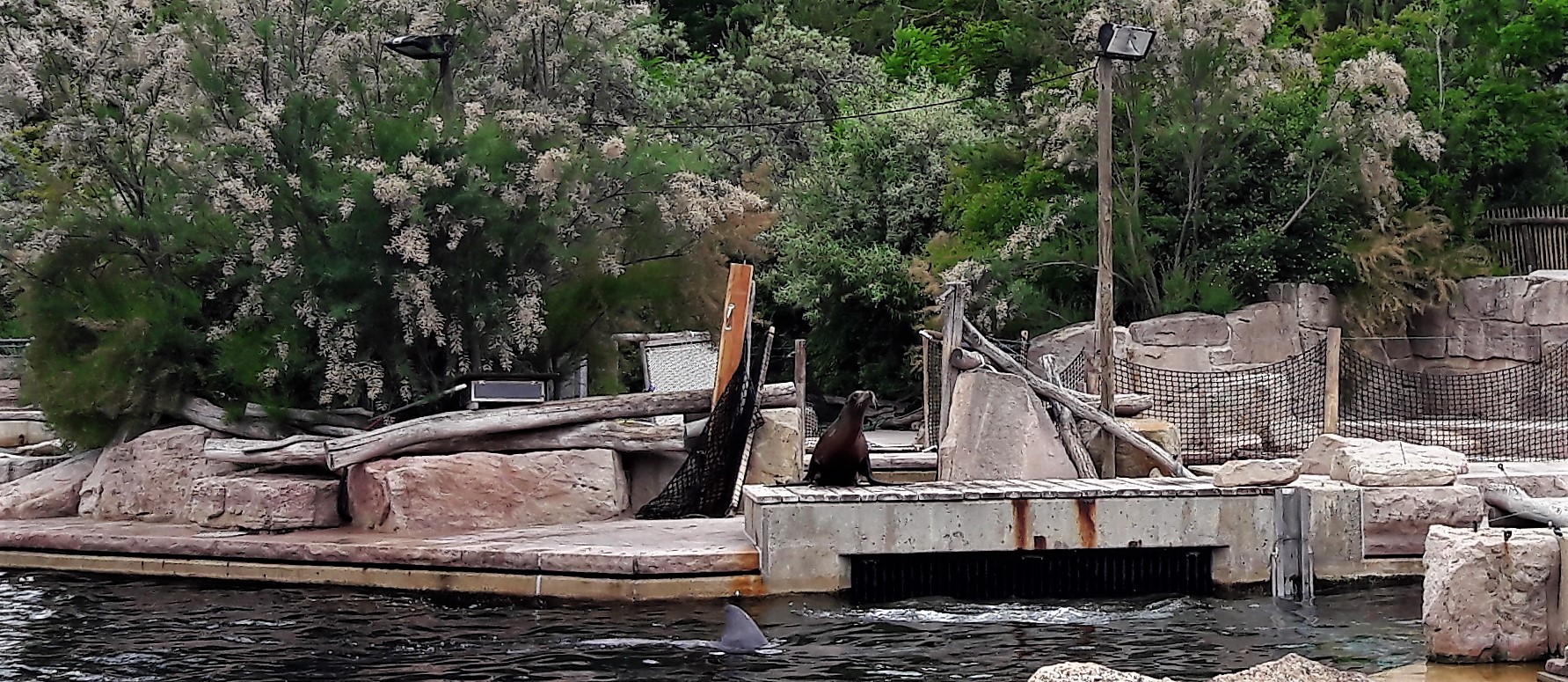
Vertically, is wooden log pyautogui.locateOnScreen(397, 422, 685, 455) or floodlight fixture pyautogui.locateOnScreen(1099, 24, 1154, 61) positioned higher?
floodlight fixture pyautogui.locateOnScreen(1099, 24, 1154, 61)

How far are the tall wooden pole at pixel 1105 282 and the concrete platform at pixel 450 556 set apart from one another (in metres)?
3.65

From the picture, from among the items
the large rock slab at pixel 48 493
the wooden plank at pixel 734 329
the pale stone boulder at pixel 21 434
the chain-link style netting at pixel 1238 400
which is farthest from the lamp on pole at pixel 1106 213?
the pale stone boulder at pixel 21 434

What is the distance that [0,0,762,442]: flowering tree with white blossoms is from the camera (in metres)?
15.1

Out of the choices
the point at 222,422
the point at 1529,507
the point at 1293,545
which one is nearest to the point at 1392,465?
the point at 1293,545

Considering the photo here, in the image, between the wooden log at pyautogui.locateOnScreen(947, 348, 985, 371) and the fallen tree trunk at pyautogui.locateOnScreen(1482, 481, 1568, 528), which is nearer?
the fallen tree trunk at pyautogui.locateOnScreen(1482, 481, 1568, 528)

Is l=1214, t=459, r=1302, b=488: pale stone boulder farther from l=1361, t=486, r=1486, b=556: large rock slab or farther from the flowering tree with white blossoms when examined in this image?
the flowering tree with white blossoms

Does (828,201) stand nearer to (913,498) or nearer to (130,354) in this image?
(130,354)

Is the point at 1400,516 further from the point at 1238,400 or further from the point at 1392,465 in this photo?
the point at 1238,400

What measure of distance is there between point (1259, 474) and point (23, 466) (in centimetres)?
1229

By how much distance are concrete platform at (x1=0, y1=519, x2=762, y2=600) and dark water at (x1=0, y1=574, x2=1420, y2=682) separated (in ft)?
0.80

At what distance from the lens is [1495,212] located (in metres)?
23.2

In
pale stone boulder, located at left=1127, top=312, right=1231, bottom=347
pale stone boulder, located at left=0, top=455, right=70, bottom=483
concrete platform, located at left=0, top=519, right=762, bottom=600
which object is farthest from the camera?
pale stone boulder, located at left=1127, top=312, right=1231, bottom=347

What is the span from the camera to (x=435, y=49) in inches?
600

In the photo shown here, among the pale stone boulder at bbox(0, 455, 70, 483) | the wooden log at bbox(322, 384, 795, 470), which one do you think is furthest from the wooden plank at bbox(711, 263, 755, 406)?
the pale stone boulder at bbox(0, 455, 70, 483)
